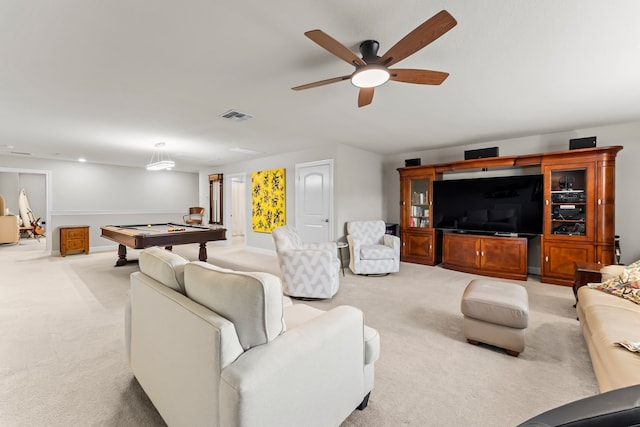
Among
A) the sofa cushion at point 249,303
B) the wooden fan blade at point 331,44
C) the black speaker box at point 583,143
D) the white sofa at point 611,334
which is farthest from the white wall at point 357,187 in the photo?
the sofa cushion at point 249,303

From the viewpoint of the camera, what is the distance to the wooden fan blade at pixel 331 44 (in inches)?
60.3

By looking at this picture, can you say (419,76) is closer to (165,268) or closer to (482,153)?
(165,268)

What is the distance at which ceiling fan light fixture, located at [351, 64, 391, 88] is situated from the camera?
1902 millimetres

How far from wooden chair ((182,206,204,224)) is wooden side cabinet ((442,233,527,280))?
643cm

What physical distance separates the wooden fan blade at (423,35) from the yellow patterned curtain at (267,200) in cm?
456

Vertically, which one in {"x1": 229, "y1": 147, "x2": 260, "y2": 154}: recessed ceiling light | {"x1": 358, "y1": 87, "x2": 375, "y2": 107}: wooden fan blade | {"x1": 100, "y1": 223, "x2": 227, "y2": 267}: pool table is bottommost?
{"x1": 100, "y1": 223, "x2": 227, "y2": 267}: pool table

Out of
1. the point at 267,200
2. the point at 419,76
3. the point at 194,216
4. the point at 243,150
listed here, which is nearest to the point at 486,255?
the point at 419,76

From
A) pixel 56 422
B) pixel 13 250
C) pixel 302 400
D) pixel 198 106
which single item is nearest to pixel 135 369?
pixel 56 422

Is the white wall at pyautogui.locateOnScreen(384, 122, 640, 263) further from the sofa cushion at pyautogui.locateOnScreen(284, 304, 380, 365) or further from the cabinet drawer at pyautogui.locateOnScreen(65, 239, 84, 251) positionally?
the cabinet drawer at pyautogui.locateOnScreen(65, 239, 84, 251)

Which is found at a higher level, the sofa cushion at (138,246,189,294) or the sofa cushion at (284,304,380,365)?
the sofa cushion at (138,246,189,294)

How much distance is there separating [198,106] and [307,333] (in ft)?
9.67

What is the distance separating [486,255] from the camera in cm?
463

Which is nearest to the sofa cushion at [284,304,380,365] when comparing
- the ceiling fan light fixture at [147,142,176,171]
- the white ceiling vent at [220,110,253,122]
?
the white ceiling vent at [220,110,253,122]

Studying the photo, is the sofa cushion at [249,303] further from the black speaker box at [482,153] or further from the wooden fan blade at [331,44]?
the black speaker box at [482,153]
